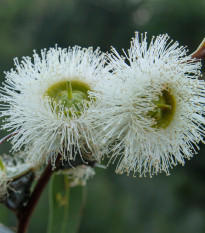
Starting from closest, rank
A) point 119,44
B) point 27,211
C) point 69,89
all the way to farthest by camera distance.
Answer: point 69,89, point 27,211, point 119,44

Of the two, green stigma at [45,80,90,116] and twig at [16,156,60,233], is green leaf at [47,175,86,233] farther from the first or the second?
green stigma at [45,80,90,116]

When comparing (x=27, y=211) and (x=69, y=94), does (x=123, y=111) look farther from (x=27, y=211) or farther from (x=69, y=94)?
(x=27, y=211)

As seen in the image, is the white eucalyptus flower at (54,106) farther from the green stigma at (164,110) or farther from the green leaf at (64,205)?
the green leaf at (64,205)

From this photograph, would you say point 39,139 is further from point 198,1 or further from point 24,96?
point 198,1

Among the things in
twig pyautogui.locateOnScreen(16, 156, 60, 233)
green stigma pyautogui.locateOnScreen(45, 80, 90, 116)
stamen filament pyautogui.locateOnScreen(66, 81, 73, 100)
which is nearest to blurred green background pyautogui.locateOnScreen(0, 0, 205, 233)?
twig pyautogui.locateOnScreen(16, 156, 60, 233)

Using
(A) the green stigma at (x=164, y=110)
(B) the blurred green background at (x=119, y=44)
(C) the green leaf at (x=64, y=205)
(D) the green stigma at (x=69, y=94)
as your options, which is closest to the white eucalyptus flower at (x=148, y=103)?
(A) the green stigma at (x=164, y=110)

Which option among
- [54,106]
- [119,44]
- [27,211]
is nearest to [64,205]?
[27,211]

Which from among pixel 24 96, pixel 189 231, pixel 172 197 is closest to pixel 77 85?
pixel 24 96
